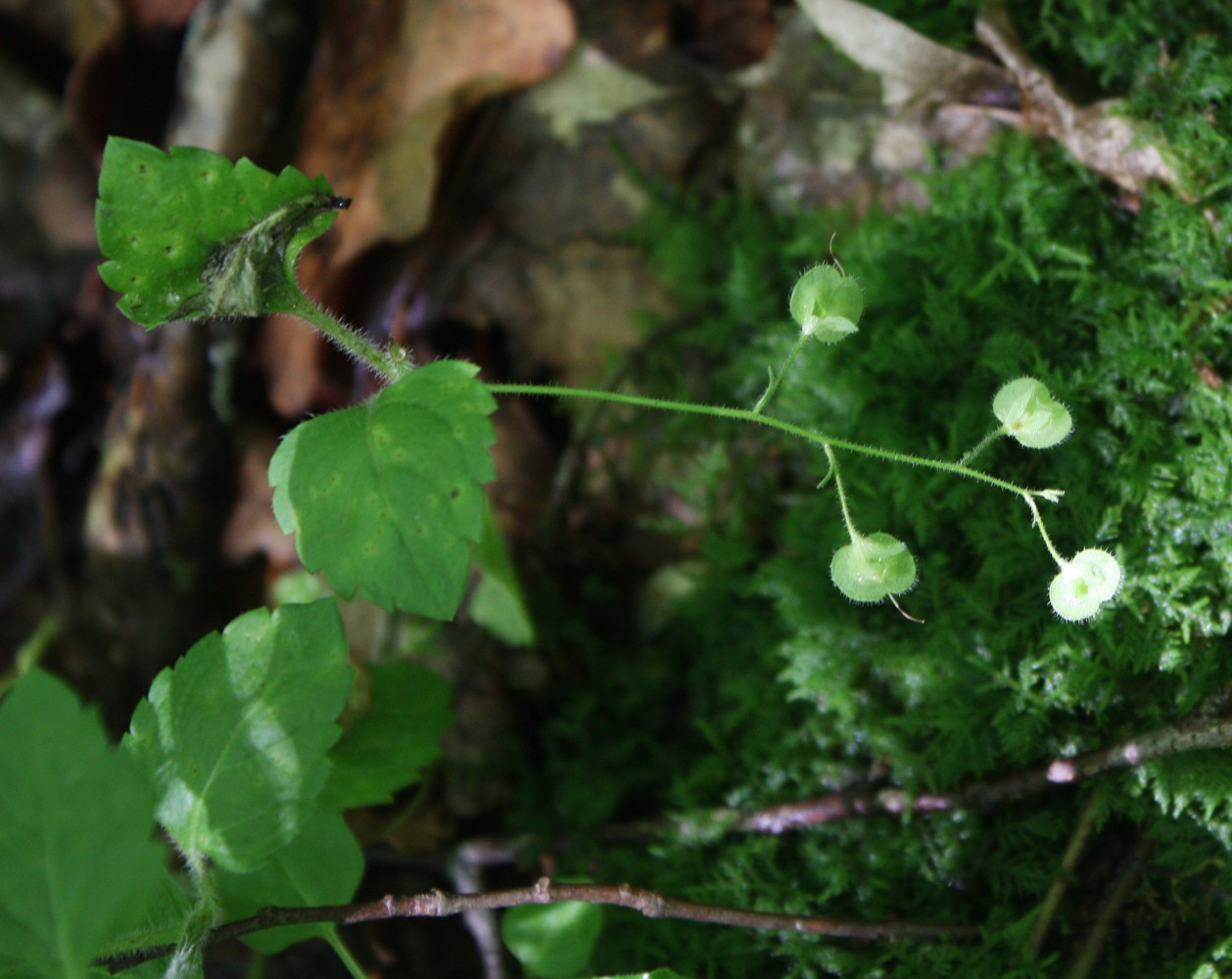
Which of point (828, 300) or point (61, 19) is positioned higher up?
point (61, 19)

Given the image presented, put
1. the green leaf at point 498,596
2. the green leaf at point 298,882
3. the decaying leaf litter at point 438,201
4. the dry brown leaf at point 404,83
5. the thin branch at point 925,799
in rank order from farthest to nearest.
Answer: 1. the dry brown leaf at point 404,83
2. the decaying leaf litter at point 438,201
3. the green leaf at point 498,596
4. the green leaf at point 298,882
5. the thin branch at point 925,799

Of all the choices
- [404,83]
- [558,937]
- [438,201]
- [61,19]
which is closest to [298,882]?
[558,937]

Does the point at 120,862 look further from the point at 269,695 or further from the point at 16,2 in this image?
the point at 16,2

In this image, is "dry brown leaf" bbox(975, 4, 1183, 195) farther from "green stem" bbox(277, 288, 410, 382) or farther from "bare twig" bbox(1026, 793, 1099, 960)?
"green stem" bbox(277, 288, 410, 382)

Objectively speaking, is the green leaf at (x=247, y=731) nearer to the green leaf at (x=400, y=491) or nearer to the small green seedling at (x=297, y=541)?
the small green seedling at (x=297, y=541)

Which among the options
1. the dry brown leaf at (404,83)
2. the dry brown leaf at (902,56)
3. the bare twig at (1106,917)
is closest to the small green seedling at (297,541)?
the bare twig at (1106,917)

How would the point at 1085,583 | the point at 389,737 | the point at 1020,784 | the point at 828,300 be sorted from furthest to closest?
the point at 389,737 < the point at 1020,784 < the point at 828,300 < the point at 1085,583

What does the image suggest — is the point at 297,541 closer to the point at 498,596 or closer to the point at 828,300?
the point at 498,596
